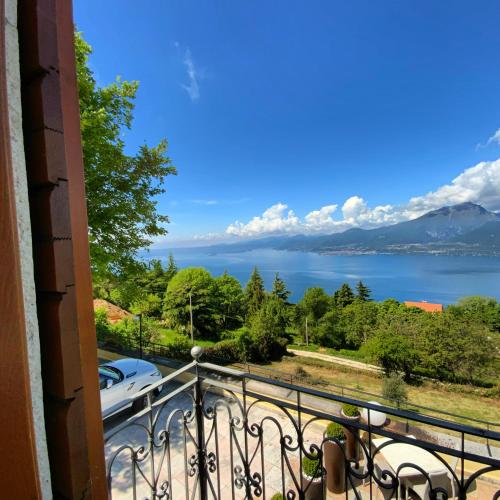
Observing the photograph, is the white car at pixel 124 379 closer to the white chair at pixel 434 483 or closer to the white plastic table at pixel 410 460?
the white plastic table at pixel 410 460

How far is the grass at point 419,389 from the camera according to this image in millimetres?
13406

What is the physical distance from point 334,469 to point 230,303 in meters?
23.6

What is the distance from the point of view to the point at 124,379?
502cm

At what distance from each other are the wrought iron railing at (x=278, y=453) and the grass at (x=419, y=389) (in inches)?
345

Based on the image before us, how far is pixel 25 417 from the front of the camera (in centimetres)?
55

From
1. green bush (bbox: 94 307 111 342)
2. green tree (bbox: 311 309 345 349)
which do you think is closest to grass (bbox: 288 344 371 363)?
green tree (bbox: 311 309 345 349)

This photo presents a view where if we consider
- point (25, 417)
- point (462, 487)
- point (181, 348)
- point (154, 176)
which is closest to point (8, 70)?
point (25, 417)

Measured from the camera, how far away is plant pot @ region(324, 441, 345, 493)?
3.77 meters

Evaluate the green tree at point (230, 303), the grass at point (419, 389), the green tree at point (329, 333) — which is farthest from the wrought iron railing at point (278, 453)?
the green tree at point (329, 333)

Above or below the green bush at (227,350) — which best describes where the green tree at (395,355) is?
below

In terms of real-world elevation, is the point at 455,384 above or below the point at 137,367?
below

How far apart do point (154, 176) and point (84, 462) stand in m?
5.91

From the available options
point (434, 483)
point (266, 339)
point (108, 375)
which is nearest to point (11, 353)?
point (434, 483)

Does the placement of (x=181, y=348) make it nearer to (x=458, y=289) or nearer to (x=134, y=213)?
(x=134, y=213)
